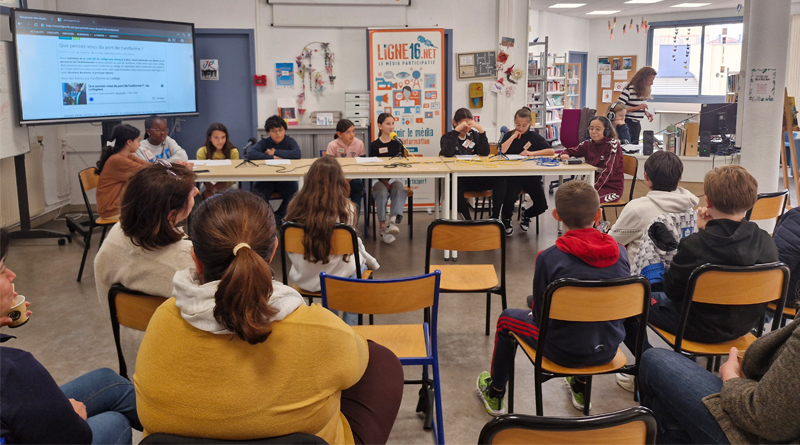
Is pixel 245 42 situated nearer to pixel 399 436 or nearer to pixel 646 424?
pixel 399 436

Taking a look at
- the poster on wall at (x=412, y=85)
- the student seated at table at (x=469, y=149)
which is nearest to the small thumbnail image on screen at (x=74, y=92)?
the poster on wall at (x=412, y=85)

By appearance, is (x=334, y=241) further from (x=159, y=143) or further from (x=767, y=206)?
(x=159, y=143)

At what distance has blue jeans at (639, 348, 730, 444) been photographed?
1691 millimetres

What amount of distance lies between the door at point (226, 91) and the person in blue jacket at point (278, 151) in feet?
3.36

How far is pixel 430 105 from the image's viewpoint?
6883mm

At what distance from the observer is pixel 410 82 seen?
6797 mm

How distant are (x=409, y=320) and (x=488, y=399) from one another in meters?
1.14

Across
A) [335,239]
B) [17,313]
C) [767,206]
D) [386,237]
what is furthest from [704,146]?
[17,313]

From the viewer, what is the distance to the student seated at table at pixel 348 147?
5.70 m

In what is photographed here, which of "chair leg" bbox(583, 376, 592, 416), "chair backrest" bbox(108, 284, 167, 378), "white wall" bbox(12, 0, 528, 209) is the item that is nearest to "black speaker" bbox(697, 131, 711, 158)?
"white wall" bbox(12, 0, 528, 209)

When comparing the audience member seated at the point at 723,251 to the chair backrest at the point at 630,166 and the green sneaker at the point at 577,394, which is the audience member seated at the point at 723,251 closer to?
the green sneaker at the point at 577,394

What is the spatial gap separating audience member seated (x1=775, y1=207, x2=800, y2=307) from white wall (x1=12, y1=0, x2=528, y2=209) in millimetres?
4483

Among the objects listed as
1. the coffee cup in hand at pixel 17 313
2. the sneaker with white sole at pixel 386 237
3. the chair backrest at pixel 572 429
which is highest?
the coffee cup in hand at pixel 17 313

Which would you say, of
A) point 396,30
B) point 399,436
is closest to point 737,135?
point 396,30
